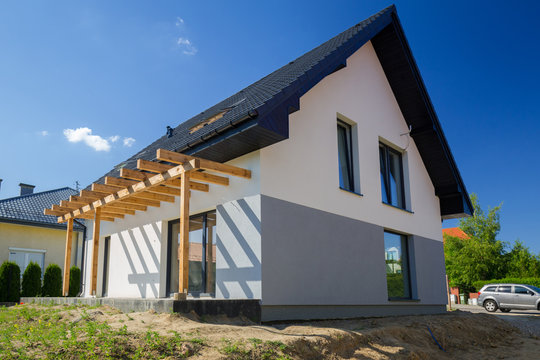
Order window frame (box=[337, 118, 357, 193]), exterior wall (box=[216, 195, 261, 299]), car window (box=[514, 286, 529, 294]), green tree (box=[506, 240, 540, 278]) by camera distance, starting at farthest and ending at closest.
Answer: green tree (box=[506, 240, 540, 278]) < car window (box=[514, 286, 529, 294]) < window frame (box=[337, 118, 357, 193]) < exterior wall (box=[216, 195, 261, 299])

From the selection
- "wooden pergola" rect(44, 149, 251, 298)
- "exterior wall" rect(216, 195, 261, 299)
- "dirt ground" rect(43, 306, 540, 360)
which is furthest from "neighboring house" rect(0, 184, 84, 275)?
"dirt ground" rect(43, 306, 540, 360)

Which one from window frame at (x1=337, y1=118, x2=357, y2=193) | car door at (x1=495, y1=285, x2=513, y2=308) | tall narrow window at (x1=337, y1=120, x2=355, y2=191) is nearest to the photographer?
tall narrow window at (x1=337, y1=120, x2=355, y2=191)

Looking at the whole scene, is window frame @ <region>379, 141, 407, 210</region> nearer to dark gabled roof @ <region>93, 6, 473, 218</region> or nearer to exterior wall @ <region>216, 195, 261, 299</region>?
dark gabled roof @ <region>93, 6, 473, 218</region>

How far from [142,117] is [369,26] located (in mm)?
8420

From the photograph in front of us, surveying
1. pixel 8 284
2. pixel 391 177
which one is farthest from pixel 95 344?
pixel 8 284

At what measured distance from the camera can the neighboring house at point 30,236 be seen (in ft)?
53.9

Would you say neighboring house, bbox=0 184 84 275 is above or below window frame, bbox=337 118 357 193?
below

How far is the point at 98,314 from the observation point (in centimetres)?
610

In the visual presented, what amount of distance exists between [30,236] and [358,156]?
46.7 ft

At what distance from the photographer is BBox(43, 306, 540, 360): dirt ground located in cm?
510

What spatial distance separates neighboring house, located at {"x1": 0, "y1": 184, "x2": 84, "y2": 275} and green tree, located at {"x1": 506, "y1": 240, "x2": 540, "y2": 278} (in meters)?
34.0

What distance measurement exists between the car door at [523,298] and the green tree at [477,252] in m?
17.1

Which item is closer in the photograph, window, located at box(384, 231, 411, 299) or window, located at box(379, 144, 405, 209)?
window, located at box(384, 231, 411, 299)

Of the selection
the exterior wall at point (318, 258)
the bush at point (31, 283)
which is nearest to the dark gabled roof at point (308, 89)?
the exterior wall at point (318, 258)
